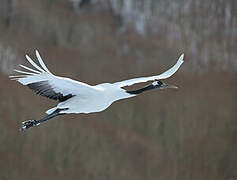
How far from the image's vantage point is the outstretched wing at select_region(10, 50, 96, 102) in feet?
10.3

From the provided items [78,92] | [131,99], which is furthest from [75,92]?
[131,99]

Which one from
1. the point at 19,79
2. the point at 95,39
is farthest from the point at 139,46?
the point at 19,79

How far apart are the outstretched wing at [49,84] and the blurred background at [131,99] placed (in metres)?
4.18

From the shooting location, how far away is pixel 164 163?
852cm

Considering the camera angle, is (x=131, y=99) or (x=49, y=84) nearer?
(x=49, y=84)

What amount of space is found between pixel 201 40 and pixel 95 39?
1506 millimetres

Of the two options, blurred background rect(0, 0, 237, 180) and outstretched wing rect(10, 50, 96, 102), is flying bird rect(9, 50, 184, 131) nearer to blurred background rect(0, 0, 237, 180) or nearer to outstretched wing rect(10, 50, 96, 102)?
outstretched wing rect(10, 50, 96, 102)

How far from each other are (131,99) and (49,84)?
5.10 metres

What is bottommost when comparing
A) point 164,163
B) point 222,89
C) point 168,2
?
point 164,163

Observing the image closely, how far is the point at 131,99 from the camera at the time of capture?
8.46 meters

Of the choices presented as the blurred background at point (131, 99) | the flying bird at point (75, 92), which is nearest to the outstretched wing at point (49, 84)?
the flying bird at point (75, 92)

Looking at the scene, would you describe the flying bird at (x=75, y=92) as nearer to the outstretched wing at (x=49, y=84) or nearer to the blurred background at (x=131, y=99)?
the outstretched wing at (x=49, y=84)

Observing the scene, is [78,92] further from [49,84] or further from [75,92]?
[49,84]

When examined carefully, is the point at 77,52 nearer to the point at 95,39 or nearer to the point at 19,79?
the point at 95,39
